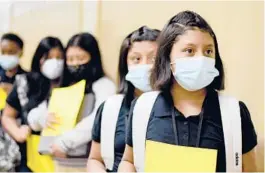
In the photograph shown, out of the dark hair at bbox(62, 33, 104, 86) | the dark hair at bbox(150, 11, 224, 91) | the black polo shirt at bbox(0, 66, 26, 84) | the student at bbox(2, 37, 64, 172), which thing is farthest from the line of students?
the black polo shirt at bbox(0, 66, 26, 84)

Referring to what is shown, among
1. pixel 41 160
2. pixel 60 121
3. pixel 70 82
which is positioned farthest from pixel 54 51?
pixel 41 160

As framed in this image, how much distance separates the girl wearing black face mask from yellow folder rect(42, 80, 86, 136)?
2 cm

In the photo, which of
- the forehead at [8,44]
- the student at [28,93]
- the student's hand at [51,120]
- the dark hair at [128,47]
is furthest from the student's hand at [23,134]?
the dark hair at [128,47]

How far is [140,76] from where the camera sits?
0.91 m

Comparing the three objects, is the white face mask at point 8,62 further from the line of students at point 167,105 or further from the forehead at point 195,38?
the forehead at point 195,38

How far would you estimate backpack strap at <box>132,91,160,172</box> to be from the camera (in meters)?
0.78

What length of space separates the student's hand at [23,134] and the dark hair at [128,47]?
0.38 m

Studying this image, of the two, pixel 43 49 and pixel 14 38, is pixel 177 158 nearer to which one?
pixel 43 49

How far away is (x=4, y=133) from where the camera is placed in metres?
1.21

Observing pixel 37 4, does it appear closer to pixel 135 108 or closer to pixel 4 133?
pixel 4 133

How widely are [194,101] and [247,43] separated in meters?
0.28

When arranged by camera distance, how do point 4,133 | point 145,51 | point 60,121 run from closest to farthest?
point 145,51 < point 60,121 < point 4,133

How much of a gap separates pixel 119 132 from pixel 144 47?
0.22 metres

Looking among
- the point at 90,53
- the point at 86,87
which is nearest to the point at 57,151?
the point at 86,87
